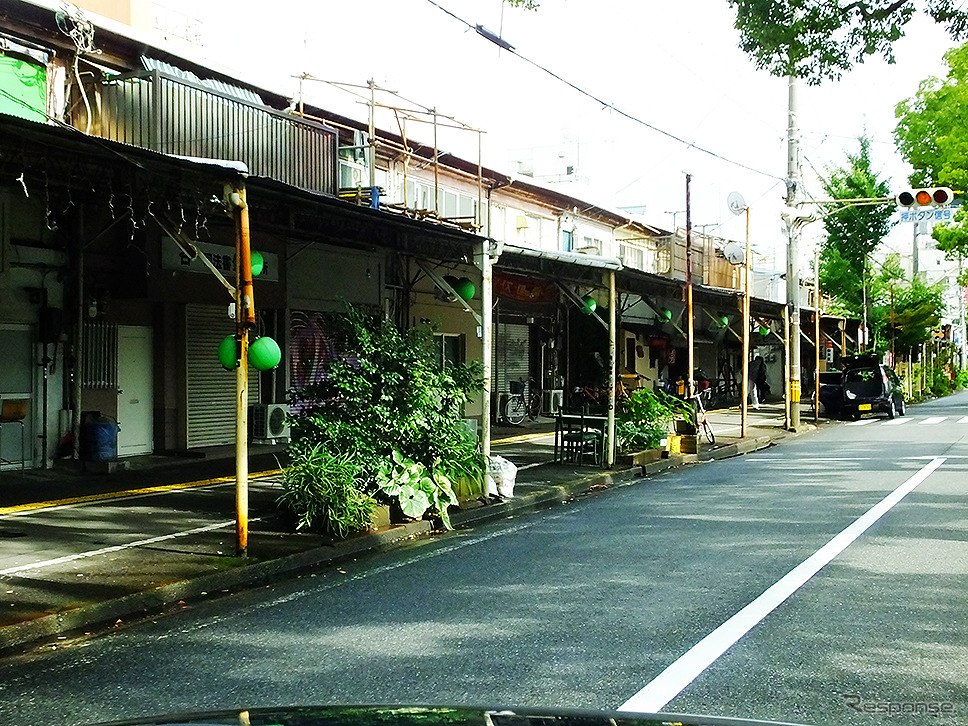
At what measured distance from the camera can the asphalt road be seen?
5.07 meters

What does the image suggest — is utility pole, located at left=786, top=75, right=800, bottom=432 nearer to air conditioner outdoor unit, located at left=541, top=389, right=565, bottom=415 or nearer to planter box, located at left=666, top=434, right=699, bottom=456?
air conditioner outdoor unit, located at left=541, top=389, right=565, bottom=415

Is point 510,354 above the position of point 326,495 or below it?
above

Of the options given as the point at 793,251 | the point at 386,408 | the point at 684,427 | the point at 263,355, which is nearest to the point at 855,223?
the point at 793,251

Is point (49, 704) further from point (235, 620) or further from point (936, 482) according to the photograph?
point (936, 482)

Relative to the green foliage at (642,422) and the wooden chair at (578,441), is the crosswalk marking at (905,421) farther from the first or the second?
the wooden chair at (578,441)

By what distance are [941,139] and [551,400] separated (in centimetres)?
1385

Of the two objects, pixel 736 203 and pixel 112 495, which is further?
pixel 736 203

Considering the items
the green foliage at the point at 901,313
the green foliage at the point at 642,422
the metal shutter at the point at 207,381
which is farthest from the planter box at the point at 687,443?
the green foliage at the point at 901,313

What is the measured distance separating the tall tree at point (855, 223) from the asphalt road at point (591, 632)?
29.8 m

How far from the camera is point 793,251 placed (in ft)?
82.6

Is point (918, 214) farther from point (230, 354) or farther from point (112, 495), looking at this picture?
point (112, 495)

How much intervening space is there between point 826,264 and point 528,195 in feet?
71.9

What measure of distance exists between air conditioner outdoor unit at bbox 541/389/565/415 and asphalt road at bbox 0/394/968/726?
15.2 meters

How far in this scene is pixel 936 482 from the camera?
14.3 meters
